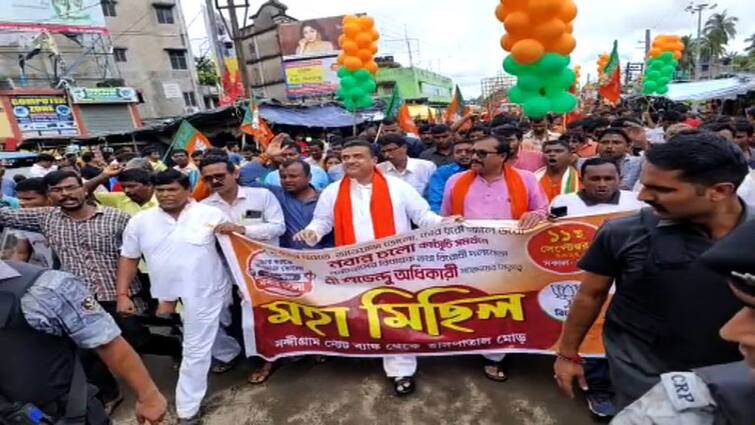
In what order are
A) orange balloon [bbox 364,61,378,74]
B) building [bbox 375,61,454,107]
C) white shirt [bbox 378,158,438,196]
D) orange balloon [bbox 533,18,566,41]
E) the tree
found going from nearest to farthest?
white shirt [bbox 378,158,438,196], orange balloon [bbox 533,18,566,41], orange balloon [bbox 364,61,378,74], the tree, building [bbox 375,61,454,107]

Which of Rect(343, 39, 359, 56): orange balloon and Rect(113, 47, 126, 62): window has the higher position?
Rect(113, 47, 126, 62): window

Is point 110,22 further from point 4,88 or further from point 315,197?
point 315,197

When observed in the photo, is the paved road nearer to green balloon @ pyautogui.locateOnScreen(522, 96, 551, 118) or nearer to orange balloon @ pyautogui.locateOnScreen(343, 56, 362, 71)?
green balloon @ pyautogui.locateOnScreen(522, 96, 551, 118)

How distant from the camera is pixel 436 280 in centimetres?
304

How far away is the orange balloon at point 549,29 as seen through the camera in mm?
5037

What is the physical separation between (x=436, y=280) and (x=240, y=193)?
64.1 inches

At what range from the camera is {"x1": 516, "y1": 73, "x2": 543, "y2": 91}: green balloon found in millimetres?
5379

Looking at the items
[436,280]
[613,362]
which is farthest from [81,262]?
[613,362]

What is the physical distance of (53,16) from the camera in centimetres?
2258

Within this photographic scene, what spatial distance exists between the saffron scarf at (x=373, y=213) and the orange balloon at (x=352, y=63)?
6725 mm

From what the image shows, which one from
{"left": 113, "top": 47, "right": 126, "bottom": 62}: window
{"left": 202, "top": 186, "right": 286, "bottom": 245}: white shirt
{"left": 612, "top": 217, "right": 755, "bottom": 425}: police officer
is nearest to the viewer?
{"left": 612, "top": 217, "right": 755, "bottom": 425}: police officer

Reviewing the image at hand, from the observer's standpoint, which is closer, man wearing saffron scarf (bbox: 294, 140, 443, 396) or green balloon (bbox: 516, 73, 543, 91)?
man wearing saffron scarf (bbox: 294, 140, 443, 396)

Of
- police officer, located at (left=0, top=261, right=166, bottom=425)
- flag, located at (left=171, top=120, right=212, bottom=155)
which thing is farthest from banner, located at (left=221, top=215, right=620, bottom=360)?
flag, located at (left=171, top=120, right=212, bottom=155)

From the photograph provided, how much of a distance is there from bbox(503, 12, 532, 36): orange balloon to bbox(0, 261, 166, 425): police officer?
4943mm
